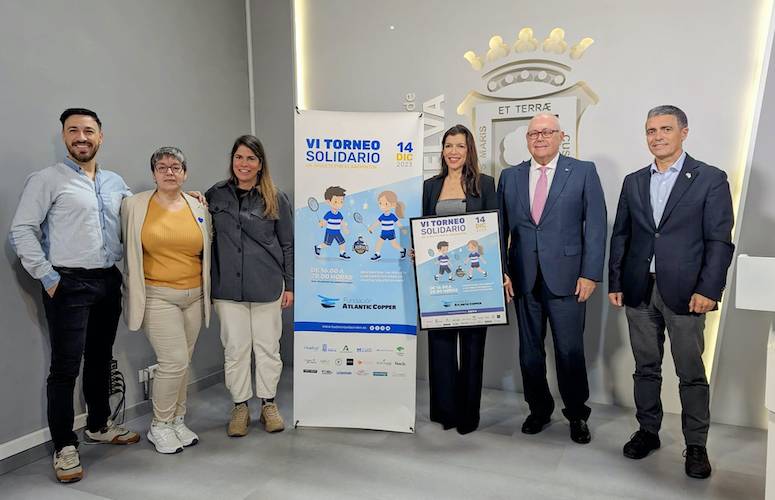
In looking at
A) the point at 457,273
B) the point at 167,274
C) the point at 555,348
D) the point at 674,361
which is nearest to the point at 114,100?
the point at 167,274

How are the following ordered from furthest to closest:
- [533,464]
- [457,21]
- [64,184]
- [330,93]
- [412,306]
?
[330,93] → [457,21] → [412,306] → [533,464] → [64,184]

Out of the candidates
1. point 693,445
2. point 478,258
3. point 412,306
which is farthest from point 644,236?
point 412,306

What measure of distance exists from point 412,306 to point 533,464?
103cm

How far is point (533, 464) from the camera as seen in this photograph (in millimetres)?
2787

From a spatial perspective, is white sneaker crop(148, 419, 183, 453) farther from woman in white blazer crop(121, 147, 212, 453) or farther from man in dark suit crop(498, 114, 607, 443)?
man in dark suit crop(498, 114, 607, 443)

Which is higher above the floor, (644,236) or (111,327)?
(644,236)

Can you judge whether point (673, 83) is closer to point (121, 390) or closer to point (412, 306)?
point (412, 306)

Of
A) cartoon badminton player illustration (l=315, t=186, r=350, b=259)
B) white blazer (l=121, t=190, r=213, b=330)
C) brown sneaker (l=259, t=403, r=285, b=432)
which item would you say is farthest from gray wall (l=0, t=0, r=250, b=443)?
cartoon badminton player illustration (l=315, t=186, r=350, b=259)

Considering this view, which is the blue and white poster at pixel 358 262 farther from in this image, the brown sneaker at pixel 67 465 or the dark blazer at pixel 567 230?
the brown sneaker at pixel 67 465

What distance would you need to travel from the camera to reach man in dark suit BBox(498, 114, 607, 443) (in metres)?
2.90

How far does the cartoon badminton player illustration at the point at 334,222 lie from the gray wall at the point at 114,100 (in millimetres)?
1259

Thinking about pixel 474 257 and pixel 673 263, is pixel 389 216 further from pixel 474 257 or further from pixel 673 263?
pixel 673 263

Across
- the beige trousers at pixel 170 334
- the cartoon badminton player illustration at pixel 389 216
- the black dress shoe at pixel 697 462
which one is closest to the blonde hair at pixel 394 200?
the cartoon badminton player illustration at pixel 389 216

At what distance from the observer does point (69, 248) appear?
2.61m
